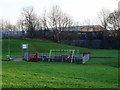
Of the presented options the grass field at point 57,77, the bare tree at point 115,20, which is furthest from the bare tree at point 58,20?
the grass field at point 57,77

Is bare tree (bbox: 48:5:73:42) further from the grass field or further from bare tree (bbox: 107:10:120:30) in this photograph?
the grass field

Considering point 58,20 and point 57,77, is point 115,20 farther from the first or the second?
point 57,77

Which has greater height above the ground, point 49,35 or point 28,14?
point 28,14

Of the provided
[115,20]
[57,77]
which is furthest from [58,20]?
[57,77]

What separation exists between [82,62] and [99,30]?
198 feet

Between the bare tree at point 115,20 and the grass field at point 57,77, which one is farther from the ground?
the bare tree at point 115,20

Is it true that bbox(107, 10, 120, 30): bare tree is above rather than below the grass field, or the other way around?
above

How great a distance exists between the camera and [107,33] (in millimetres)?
93125

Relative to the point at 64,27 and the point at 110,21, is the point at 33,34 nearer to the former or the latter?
the point at 64,27

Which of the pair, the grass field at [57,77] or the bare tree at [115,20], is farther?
the bare tree at [115,20]

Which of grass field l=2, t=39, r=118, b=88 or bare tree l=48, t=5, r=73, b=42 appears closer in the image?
grass field l=2, t=39, r=118, b=88

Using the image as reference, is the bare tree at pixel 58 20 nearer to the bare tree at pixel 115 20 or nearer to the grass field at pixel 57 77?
the bare tree at pixel 115 20

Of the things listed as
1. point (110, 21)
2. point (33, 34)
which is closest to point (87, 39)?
point (110, 21)

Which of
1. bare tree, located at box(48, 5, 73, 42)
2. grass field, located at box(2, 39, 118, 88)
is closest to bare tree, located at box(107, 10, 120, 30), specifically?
bare tree, located at box(48, 5, 73, 42)
